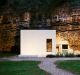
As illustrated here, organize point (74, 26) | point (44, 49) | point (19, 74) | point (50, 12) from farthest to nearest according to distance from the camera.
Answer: point (74, 26), point (44, 49), point (19, 74), point (50, 12)

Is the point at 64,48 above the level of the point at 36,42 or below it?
below

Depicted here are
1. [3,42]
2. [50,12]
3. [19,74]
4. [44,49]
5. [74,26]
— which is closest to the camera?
[50,12]

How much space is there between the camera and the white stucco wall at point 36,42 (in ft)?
65.1

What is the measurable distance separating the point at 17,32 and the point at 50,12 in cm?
1910

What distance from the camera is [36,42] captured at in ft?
65.3

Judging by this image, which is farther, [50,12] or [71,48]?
[71,48]

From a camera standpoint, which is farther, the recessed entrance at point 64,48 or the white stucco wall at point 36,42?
the recessed entrance at point 64,48

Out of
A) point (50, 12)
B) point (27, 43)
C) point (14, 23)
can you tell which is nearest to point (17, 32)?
point (14, 23)

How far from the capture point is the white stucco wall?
19828 millimetres

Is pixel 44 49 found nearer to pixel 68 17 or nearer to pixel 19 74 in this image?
pixel 68 17

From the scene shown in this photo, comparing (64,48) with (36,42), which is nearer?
(36,42)

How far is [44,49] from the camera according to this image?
65.3ft

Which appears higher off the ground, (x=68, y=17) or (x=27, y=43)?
(x=68, y=17)

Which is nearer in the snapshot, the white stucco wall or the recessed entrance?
the white stucco wall
